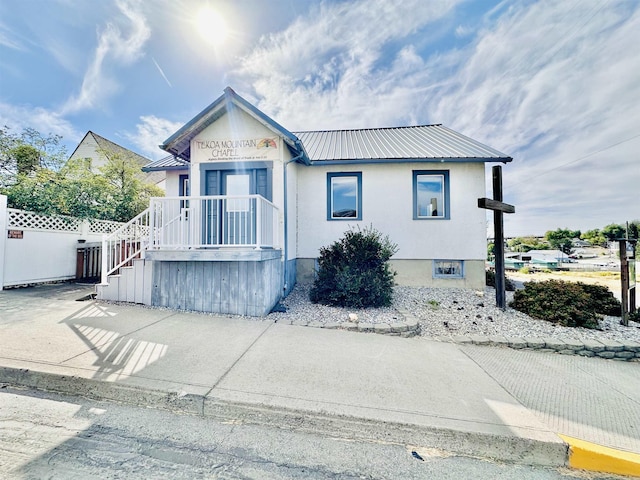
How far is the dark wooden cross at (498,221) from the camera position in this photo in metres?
6.32

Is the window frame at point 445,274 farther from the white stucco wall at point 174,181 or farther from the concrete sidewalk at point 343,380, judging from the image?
the white stucco wall at point 174,181

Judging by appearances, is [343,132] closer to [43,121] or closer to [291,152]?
[291,152]

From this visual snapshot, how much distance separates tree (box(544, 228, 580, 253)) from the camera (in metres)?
42.6

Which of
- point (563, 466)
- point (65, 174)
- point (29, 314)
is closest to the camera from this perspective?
point (563, 466)

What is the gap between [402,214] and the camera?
27.1 ft

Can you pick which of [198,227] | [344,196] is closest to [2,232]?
[198,227]

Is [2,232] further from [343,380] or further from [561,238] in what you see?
[561,238]

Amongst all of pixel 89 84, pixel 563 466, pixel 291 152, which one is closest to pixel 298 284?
pixel 291 152

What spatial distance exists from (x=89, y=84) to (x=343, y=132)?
10737mm

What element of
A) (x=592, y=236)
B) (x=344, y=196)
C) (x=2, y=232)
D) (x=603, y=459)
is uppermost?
(x=592, y=236)

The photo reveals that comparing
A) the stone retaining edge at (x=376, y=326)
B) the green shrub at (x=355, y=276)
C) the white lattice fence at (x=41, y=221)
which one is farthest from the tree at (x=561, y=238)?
the white lattice fence at (x=41, y=221)

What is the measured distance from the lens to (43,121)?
41.4 ft

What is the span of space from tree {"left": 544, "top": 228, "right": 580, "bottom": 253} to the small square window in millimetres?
47249

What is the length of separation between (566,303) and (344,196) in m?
5.94
